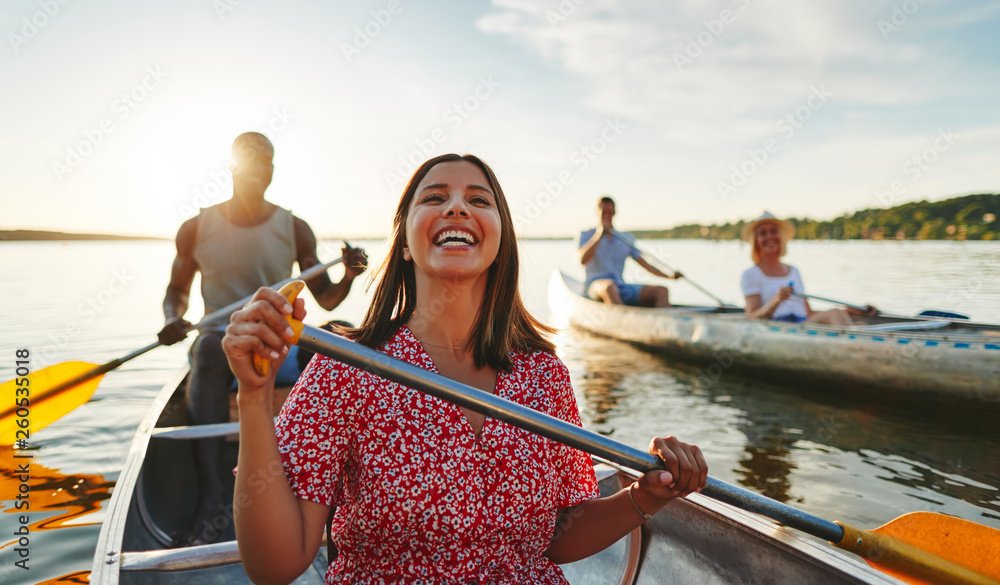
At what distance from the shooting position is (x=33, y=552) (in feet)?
11.0

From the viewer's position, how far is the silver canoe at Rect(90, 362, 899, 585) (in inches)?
71.9

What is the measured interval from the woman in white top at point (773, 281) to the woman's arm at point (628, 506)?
601cm

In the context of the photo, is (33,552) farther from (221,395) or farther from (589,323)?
(589,323)

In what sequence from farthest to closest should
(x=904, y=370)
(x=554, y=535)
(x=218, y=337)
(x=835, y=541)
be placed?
(x=904, y=370), (x=218, y=337), (x=835, y=541), (x=554, y=535)

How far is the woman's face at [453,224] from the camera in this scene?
1570mm

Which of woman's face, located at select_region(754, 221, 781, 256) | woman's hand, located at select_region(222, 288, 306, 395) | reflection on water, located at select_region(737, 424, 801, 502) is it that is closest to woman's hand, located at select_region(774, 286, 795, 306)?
woman's face, located at select_region(754, 221, 781, 256)

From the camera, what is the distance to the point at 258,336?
3.80 ft

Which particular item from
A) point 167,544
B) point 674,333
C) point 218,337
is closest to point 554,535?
point 167,544

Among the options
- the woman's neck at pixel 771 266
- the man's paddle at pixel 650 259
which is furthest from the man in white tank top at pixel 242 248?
the man's paddle at pixel 650 259

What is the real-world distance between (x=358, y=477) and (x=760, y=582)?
4.79 feet

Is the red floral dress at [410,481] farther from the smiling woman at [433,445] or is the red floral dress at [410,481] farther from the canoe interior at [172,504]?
the canoe interior at [172,504]

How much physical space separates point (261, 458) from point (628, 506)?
0.94 meters

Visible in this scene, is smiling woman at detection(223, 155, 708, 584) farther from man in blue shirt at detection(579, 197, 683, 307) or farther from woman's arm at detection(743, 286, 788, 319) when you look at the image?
man in blue shirt at detection(579, 197, 683, 307)

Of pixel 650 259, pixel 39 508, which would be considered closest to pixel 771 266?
pixel 650 259
